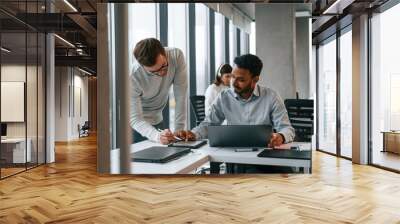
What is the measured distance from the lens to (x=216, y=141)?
5.55 metres

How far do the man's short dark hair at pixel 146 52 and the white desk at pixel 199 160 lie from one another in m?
1.12

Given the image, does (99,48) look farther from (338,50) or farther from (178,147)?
(338,50)

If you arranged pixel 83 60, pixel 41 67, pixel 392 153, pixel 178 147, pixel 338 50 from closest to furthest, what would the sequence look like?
pixel 178 147 < pixel 392 153 < pixel 41 67 < pixel 338 50 < pixel 83 60

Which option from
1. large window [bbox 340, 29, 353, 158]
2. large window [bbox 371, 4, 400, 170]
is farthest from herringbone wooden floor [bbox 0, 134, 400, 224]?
large window [bbox 340, 29, 353, 158]

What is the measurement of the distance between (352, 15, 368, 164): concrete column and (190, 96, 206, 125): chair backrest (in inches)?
150

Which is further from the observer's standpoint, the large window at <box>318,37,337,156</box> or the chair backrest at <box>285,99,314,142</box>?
the large window at <box>318,37,337,156</box>

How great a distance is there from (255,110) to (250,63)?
0.67 metres

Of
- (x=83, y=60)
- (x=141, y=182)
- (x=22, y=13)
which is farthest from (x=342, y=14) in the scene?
(x=83, y=60)

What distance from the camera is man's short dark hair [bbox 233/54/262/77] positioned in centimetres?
558

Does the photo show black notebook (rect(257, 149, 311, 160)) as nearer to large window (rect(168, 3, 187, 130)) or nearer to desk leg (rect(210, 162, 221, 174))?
desk leg (rect(210, 162, 221, 174))

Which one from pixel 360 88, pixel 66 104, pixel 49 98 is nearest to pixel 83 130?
pixel 66 104

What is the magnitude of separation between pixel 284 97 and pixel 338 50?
173 inches

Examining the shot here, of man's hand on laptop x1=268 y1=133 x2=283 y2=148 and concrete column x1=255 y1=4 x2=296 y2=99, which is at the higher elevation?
concrete column x1=255 y1=4 x2=296 y2=99

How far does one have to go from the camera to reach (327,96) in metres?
10.2
